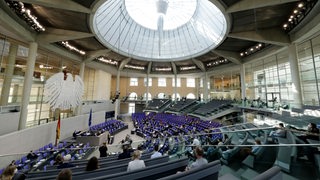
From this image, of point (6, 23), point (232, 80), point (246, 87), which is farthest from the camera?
point (232, 80)

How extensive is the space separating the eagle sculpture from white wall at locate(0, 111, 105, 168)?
2801mm

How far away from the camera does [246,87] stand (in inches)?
842

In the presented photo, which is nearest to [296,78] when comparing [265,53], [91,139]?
[265,53]

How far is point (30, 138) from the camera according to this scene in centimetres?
1174

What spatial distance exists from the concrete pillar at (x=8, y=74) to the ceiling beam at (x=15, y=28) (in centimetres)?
143

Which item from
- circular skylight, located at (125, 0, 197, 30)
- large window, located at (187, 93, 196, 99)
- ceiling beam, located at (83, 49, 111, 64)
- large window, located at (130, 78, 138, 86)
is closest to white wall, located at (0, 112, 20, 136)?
ceiling beam, located at (83, 49, 111, 64)

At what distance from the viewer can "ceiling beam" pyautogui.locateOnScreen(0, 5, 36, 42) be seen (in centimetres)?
924

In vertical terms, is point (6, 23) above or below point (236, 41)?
below

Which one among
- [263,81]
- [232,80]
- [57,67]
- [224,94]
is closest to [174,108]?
[224,94]

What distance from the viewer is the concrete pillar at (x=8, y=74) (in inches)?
448

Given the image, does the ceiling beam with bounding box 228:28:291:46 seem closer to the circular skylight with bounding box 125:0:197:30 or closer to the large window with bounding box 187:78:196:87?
the circular skylight with bounding box 125:0:197:30

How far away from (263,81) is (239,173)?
19703 millimetres

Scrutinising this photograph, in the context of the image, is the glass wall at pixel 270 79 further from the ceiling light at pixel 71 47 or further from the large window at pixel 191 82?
the ceiling light at pixel 71 47

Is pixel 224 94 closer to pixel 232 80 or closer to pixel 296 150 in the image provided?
pixel 232 80
